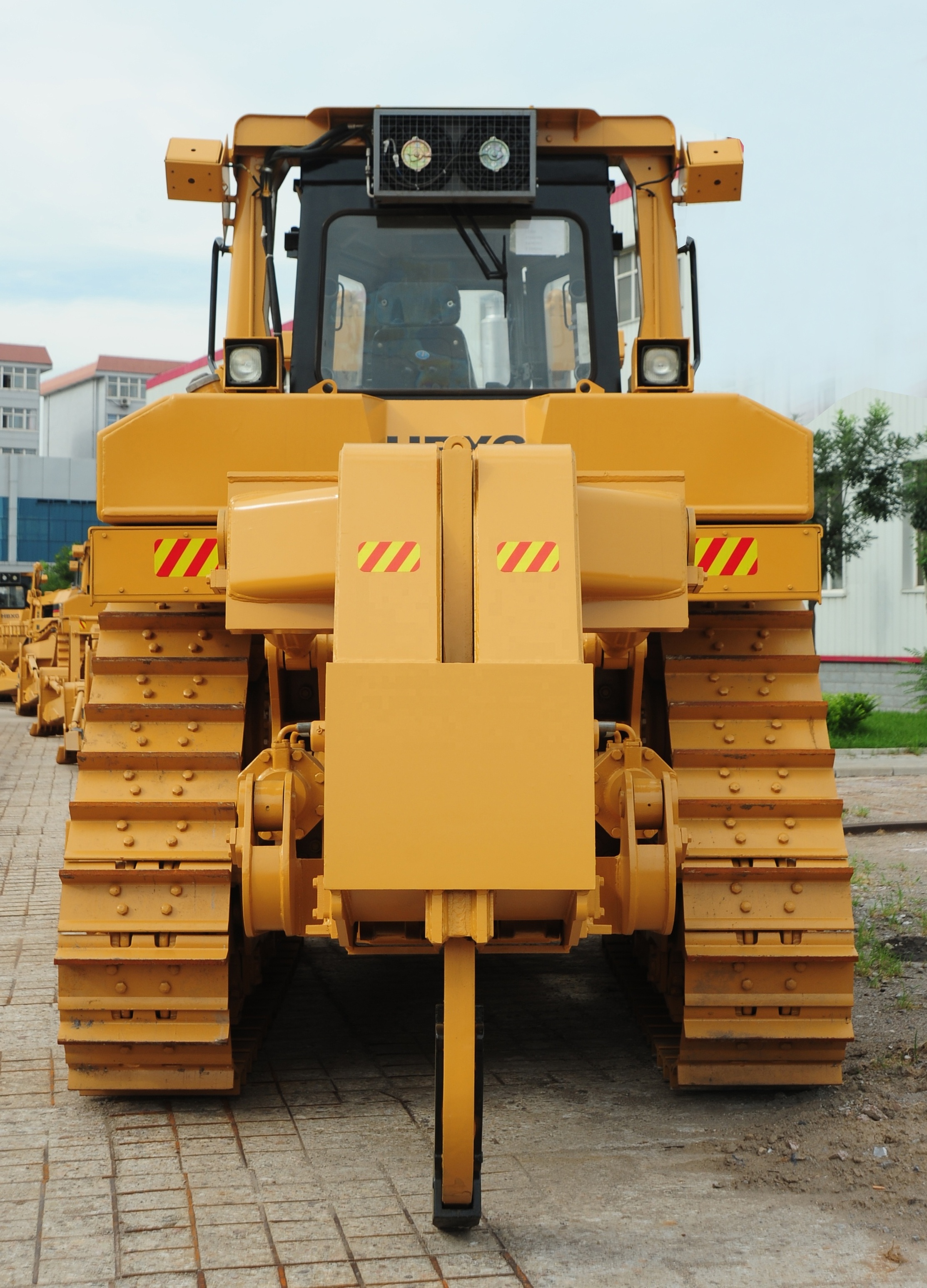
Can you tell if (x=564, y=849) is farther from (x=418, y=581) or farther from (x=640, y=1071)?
(x=640, y=1071)

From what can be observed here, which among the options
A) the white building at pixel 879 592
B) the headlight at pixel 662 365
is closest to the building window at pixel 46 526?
the white building at pixel 879 592

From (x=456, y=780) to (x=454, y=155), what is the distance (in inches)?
114

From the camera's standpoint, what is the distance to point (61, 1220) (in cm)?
359

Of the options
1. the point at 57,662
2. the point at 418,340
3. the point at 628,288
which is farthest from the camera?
the point at 57,662

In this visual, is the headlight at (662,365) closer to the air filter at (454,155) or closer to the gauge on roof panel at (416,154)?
the air filter at (454,155)

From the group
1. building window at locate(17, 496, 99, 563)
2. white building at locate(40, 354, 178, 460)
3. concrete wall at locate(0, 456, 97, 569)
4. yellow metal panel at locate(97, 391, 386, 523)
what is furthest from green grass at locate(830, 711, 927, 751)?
white building at locate(40, 354, 178, 460)

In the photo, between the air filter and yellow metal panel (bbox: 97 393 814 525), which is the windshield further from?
yellow metal panel (bbox: 97 393 814 525)

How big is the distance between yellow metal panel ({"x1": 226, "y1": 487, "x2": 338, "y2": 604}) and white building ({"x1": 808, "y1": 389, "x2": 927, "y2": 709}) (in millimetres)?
23921

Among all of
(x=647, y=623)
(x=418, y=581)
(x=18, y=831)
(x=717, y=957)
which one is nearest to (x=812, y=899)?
(x=717, y=957)

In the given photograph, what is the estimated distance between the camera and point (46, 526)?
79.0 meters

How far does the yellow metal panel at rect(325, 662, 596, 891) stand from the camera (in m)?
3.20

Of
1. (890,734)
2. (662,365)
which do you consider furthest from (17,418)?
(662,365)

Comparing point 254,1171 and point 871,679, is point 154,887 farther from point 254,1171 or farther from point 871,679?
point 871,679

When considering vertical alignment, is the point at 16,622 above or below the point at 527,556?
above
